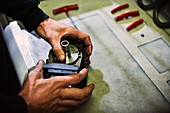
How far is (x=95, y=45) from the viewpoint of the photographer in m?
0.87

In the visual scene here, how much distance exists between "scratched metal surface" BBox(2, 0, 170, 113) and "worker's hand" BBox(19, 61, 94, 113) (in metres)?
0.11

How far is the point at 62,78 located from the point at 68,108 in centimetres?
16

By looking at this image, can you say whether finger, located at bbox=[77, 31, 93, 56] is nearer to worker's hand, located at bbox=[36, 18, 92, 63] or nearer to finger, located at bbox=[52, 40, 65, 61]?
worker's hand, located at bbox=[36, 18, 92, 63]

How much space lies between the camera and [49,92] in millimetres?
534

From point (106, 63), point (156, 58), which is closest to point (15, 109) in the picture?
point (106, 63)

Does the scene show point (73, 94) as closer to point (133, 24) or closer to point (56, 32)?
point (56, 32)

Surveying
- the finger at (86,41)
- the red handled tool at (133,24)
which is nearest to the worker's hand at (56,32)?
the finger at (86,41)

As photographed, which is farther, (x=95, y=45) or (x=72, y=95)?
(x=95, y=45)

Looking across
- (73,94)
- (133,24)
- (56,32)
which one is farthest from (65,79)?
(133,24)

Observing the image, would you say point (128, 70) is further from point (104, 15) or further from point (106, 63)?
point (104, 15)

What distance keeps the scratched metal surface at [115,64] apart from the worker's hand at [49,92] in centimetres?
11

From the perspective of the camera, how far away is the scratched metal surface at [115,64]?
2.14 feet

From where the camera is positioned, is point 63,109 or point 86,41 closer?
point 63,109

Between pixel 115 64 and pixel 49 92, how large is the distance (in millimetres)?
404
